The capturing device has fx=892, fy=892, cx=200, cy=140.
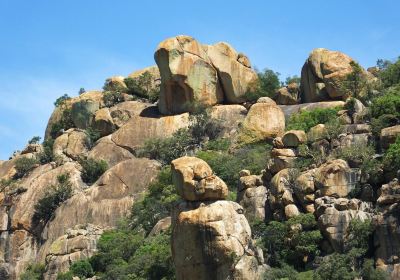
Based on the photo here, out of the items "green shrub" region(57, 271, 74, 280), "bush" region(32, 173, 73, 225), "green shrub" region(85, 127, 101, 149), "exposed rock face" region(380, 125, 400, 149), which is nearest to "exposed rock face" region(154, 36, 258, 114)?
"green shrub" region(85, 127, 101, 149)

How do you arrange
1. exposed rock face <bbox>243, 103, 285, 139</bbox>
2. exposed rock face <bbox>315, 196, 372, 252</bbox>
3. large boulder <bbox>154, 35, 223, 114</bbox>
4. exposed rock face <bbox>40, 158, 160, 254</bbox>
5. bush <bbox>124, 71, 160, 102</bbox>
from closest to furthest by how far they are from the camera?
exposed rock face <bbox>315, 196, 372, 252</bbox> < exposed rock face <bbox>40, 158, 160, 254</bbox> < exposed rock face <bbox>243, 103, 285, 139</bbox> < large boulder <bbox>154, 35, 223, 114</bbox> < bush <bbox>124, 71, 160, 102</bbox>

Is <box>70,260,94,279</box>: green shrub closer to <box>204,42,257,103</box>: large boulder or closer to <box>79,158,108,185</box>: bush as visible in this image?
<box>79,158,108,185</box>: bush

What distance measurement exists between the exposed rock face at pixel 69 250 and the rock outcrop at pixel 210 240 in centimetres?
1371

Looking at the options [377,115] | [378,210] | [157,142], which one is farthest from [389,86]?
[378,210]

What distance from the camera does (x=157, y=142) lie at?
62.5 m

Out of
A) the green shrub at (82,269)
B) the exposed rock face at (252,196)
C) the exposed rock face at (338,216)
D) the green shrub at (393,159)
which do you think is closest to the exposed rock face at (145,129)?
the green shrub at (82,269)

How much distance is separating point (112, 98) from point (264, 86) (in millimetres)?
12472

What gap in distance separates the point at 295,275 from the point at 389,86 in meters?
23.0

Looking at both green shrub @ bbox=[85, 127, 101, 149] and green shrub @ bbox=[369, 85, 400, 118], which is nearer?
green shrub @ bbox=[369, 85, 400, 118]

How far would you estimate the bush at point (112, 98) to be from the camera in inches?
2830

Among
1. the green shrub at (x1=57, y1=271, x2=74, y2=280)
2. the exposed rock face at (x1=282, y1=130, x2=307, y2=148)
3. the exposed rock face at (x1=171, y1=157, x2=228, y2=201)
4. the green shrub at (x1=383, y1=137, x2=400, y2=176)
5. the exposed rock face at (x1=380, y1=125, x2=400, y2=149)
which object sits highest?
the exposed rock face at (x1=282, y1=130, x2=307, y2=148)

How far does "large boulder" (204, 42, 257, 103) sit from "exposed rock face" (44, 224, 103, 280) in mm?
18876

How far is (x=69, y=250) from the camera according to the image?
50.6 metres

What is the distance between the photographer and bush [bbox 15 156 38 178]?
222ft
